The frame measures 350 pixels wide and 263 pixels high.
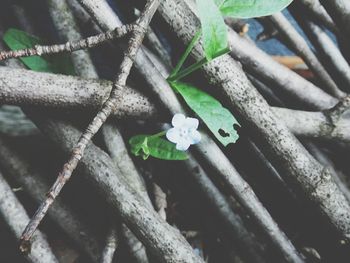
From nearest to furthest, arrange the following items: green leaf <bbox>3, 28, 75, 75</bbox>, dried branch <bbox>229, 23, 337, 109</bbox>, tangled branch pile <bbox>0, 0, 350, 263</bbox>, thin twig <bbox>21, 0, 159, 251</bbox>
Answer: thin twig <bbox>21, 0, 159, 251</bbox> → tangled branch pile <bbox>0, 0, 350, 263</bbox> → green leaf <bbox>3, 28, 75, 75</bbox> → dried branch <bbox>229, 23, 337, 109</bbox>

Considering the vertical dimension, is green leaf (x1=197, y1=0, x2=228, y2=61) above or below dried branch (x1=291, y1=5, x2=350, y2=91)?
above

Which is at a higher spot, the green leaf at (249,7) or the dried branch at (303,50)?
the green leaf at (249,7)

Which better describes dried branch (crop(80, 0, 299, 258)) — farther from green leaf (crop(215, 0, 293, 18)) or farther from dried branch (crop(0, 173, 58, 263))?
dried branch (crop(0, 173, 58, 263))

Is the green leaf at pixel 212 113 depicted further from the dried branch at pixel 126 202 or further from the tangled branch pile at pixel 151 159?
the dried branch at pixel 126 202

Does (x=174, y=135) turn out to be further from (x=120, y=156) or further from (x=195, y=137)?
(x=120, y=156)

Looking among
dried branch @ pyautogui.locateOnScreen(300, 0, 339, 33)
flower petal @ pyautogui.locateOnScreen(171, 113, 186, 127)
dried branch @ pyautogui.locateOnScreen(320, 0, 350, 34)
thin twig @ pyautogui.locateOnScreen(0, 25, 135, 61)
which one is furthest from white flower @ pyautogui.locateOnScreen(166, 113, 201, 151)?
dried branch @ pyautogui.locateOnScreen(300, 0, 339, 33)

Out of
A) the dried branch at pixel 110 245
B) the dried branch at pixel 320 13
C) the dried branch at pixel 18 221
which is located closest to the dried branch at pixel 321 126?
the dried branch at pixel 320 13

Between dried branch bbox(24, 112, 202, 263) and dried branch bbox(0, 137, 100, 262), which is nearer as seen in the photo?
dried branch bbox(24, 112, 202, 263)
